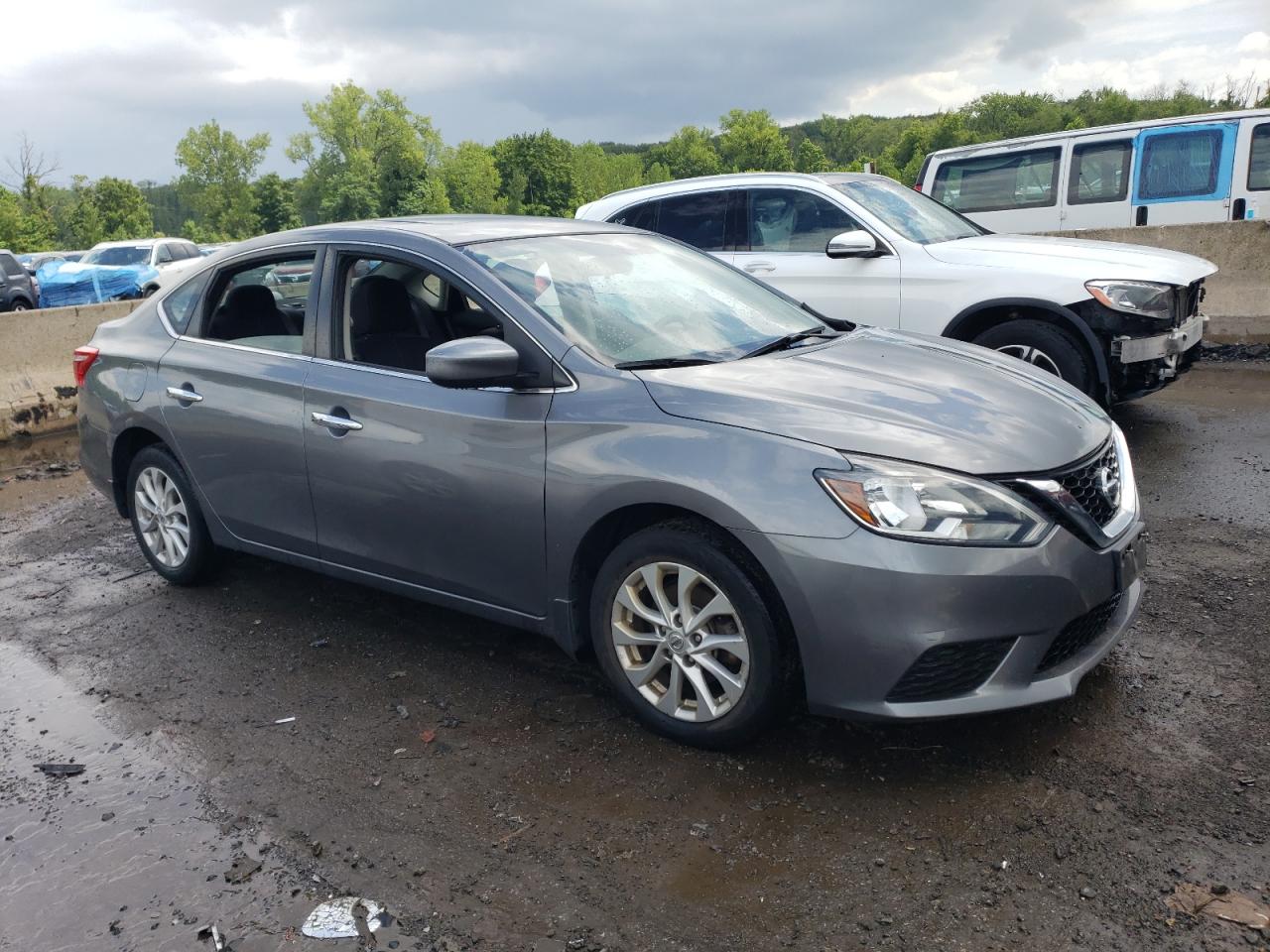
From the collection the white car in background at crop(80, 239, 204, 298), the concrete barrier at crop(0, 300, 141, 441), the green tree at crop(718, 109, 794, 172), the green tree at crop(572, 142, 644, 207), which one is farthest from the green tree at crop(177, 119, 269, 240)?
the concrete barrier at crop(0, 300, 141, 441)

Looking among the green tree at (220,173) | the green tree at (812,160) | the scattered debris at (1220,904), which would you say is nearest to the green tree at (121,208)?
the green tree at (220,173)

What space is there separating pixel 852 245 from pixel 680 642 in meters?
4.48

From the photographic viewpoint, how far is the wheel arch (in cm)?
317

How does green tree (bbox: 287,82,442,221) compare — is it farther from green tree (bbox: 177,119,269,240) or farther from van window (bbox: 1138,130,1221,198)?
van window (bbox: 1138,130,1221,198)

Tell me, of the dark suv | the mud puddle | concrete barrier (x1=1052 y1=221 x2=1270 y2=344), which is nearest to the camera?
the mud puddle

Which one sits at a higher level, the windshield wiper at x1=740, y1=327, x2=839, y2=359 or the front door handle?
the windshield wiper at x1=740, y1=327, x2=839, y2=359

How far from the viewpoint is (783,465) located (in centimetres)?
311

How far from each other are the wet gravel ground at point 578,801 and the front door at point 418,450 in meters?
0.50

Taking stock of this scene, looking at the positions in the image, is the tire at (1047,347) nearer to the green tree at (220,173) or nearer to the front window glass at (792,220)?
the front window glass at (792,220)

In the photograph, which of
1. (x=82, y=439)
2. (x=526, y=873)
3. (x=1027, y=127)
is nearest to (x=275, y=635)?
(x=82, y=439)

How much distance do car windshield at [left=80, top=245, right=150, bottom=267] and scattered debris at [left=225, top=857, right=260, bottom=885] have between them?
26.7 m

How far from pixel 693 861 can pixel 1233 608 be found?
2.59 m

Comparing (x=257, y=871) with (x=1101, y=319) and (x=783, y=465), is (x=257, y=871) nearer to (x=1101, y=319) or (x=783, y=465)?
(x=783, y=465)

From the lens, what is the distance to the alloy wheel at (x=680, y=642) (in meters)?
3.26
